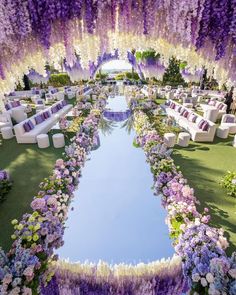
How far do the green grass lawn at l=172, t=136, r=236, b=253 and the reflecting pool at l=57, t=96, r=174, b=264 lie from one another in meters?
1.34

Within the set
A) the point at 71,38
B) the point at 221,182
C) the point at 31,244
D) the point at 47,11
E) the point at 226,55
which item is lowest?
the point at 221,182

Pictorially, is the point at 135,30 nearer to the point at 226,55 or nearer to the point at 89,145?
the point at 226,55

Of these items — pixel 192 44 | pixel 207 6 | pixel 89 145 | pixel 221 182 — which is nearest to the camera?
pixel 207 6

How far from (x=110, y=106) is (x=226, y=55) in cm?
1640

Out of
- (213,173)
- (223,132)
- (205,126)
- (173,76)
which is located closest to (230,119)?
(223,132)

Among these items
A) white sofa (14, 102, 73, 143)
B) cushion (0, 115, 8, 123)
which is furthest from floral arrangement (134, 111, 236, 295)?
cushion (0, 115, 8, 123)

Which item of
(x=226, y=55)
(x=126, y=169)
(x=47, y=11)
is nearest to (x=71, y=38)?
(x=47, y=11)

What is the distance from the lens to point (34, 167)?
26.0ft

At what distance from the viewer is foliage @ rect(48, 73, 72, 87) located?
29977 mm

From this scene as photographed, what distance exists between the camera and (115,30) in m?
3.04

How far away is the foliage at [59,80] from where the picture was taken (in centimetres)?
2998

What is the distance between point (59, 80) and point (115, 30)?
98.2 ft

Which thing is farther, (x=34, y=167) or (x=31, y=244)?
(x=34, y=167)

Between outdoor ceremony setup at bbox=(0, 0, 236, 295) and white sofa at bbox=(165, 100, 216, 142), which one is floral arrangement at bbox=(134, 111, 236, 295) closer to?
outdoor ceremony setup at bbox=(0, 0, 236, 295)
